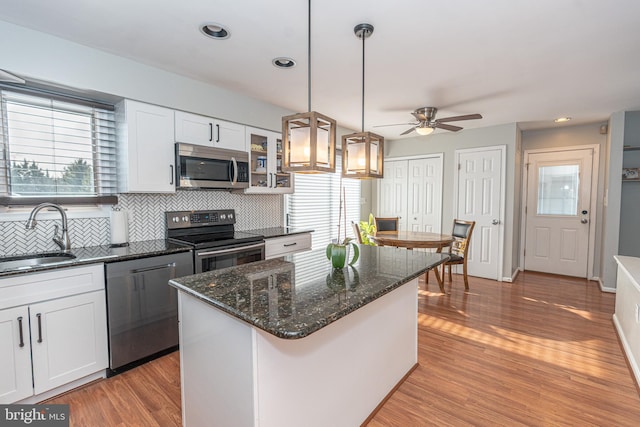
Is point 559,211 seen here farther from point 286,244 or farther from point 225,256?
point 225,256

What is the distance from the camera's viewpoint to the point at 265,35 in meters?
2.19

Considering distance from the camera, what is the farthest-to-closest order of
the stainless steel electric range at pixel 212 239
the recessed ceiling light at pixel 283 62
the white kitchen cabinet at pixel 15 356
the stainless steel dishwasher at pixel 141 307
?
the stainless steel electric range at pixel 212 239
the recessed ceiling light at pixel 283 62
the stainless steel dishwasher at pixel 141 307
the white kitchen cabinet at pixel 15 356

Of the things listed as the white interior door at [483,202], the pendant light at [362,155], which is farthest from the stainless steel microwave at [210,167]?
the white interior door at [483,202]

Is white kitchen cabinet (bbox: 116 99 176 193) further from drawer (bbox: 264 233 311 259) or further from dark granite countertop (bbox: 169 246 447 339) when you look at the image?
dark granite countertop (bbox: 169 246 447 339)

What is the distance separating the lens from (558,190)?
5020 mm

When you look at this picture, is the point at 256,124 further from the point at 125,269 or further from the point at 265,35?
the point at 125,269

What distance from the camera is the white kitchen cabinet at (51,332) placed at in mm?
1809

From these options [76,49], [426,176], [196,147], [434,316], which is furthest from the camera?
[426,176]

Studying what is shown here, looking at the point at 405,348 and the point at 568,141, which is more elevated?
the point at 568,141

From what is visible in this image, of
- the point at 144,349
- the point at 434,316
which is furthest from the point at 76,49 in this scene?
the point at 434,316

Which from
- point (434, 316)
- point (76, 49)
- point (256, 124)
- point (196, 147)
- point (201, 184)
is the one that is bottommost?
point (434, 316)

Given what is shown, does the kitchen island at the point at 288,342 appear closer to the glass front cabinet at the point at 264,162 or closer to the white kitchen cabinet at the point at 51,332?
the white kitchen cabinet at the point at 51,332

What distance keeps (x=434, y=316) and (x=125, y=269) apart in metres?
2.97

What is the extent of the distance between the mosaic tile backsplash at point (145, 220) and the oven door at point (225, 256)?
0.66 m
